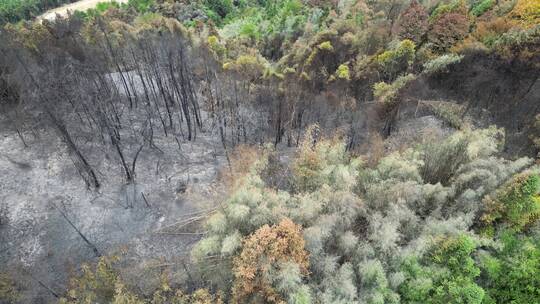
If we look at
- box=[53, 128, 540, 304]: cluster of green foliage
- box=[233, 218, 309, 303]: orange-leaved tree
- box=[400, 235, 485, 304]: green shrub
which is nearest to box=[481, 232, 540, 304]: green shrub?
box=[53, 128, 540, 304]: cluster of green foliage

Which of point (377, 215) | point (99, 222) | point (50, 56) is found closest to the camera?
point (377, 215)

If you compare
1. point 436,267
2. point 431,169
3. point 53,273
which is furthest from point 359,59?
point 53,273

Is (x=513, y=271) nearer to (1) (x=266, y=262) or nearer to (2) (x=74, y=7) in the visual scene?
(1) (x=266, y=262)

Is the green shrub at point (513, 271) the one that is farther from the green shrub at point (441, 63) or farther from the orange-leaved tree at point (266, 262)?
the green shrub at point (441, 63)

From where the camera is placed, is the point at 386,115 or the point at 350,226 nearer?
the point at 350,226

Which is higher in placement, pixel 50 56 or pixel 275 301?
pixel 50 56

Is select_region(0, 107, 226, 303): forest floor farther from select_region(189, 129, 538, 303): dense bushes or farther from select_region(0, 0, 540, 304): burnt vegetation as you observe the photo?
select_region(189, 129, 538, 303): dense bushes

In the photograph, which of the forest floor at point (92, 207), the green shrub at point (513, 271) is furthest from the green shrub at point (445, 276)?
the forest floor at point (92, 207)

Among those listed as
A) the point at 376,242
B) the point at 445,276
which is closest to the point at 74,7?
the point at 376,242

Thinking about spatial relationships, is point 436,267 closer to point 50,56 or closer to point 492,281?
point 492,281

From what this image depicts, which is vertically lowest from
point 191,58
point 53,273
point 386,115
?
point 53,273

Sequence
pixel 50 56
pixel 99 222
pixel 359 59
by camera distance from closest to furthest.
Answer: pixel 99 222, pixel 50 56, pixel 359 59
